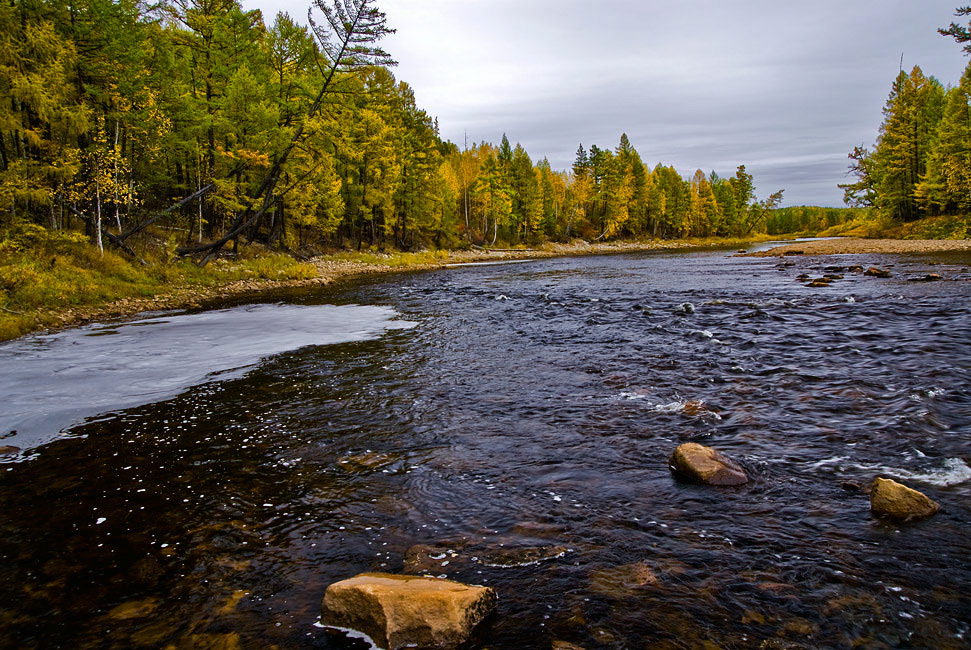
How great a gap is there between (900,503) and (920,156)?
221ft

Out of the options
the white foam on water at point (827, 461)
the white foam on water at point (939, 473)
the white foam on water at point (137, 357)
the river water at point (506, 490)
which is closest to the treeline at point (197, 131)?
the white foam on water at point (137, 357)

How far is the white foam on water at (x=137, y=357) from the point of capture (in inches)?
298

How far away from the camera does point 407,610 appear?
2988mm

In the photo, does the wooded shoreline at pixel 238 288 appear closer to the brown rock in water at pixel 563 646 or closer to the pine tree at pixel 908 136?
the brown rock in water at pixel 563 646

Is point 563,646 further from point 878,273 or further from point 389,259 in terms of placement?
point 389,259

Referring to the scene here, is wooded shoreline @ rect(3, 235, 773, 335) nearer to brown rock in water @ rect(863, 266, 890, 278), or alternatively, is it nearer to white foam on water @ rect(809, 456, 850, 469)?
white foam on water @ rect(809, 456, 850, 469)

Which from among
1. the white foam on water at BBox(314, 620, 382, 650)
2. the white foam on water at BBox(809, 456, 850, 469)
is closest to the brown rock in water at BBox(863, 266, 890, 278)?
the white foam on water at BBox(809, 456, 850, 469)

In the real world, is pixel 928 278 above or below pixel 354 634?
above

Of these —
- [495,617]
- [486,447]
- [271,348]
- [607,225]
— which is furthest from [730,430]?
[607,225]

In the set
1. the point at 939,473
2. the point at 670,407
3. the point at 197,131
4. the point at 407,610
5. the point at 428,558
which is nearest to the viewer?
the point at 407,610

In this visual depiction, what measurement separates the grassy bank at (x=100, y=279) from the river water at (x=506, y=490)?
546cm

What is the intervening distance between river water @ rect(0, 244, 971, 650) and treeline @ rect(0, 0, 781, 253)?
41.7 ft

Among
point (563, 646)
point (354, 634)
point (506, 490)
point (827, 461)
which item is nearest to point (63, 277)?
point (506, 490)

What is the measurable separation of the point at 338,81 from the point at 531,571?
95.0 ft
